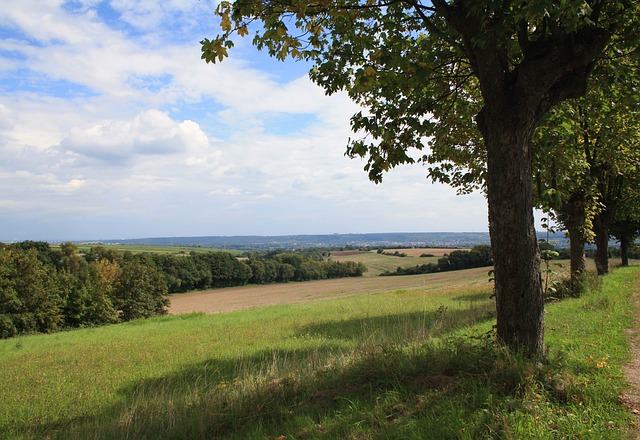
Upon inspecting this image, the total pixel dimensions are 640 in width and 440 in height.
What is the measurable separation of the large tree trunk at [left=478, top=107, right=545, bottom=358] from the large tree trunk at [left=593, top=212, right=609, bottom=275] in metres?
20.0

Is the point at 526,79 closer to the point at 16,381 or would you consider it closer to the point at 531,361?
the point at 531,361

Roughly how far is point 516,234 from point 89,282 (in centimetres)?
5179

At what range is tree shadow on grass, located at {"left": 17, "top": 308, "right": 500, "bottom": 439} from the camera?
439 centimetres

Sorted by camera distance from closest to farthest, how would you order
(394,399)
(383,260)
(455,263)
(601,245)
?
(394,399)
(601,245)
(455,263)
(383,260)

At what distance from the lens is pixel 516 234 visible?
5367mm

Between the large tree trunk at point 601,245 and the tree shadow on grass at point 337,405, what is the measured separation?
20.1 metres

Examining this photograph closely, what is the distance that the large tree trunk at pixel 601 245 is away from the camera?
21989 mm

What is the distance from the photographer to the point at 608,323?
344 inches

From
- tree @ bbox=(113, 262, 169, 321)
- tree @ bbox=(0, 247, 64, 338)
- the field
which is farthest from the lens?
the field

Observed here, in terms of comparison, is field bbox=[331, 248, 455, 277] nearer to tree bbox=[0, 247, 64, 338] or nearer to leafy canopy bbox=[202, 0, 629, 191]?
tree bbox=[0, 247, 64, 338]

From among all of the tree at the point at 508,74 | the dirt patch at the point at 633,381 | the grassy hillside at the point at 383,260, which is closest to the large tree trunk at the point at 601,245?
the dirt patch at the point at 633,381

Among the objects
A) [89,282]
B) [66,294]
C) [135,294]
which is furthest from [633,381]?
[135,294]

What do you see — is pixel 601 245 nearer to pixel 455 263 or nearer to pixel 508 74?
pixel 508 74

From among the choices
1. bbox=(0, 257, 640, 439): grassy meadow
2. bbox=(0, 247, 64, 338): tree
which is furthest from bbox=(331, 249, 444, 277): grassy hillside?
bbox=(0, 257, 640, 439): grassy meadow
